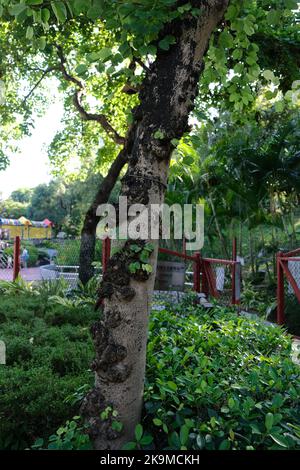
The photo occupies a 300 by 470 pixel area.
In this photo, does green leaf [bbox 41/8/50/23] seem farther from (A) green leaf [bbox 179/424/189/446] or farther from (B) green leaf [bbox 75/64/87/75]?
(A) green leaf [bbox 179/424/189/446]

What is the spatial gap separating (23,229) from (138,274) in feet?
125

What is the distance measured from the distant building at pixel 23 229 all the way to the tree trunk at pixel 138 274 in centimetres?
3173

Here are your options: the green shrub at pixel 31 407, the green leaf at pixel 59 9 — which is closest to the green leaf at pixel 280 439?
the green shrub at pixel 31 407

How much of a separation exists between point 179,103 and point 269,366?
6.97 ft

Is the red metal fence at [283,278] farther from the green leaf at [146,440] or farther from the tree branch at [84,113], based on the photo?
the tree branch at [84,113]

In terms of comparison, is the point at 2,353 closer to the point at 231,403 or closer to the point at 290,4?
the point at 231,403

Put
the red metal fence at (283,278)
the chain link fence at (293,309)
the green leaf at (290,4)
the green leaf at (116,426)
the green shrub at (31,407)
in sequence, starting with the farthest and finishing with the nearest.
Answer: the chain link fence at (293,309) → the red metal fence at (283,278) → the green shrub at (31,407) → the green leaf at (290,4) → the green leaf at (116,426)

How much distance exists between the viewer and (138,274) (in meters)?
2.54

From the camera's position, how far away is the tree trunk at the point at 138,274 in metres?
2.54

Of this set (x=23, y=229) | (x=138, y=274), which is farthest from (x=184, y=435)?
(x=23, y=229)

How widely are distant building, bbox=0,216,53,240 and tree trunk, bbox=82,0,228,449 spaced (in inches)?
1249

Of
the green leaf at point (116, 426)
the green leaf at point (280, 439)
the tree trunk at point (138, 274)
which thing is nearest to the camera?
the green leaf at point (280, 439)

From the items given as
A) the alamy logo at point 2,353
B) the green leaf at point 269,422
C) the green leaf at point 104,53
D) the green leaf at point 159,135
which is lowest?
the alamy logo at point 2,353

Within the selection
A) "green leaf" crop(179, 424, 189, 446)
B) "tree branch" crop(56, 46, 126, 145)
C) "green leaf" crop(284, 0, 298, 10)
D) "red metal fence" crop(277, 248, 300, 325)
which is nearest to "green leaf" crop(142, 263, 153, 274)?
"green leaf" crop(179, 424, 189, 446)
